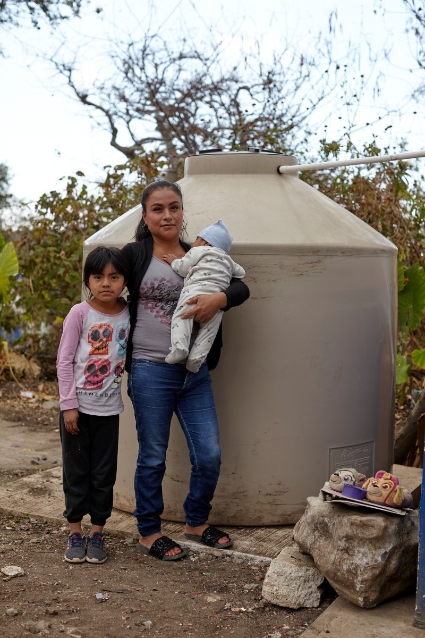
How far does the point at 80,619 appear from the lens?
2652mm

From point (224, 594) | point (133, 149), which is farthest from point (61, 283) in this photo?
point (224, 594)

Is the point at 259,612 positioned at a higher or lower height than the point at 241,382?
lower

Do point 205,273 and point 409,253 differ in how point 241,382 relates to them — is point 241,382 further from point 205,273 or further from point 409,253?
point 409,253

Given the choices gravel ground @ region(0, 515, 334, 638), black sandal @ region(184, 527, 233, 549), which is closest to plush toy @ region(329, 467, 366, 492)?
gravel ground @ region(0, 515, 334, 638)

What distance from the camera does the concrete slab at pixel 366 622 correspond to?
8.12 feet

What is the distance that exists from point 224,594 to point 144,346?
1.03 m

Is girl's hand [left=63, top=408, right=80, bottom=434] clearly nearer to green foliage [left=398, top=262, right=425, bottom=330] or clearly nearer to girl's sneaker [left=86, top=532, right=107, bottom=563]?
girl's sneaker [left=86, top=532, right=107, bottom=563]

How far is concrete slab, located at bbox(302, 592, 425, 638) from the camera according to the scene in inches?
97.4

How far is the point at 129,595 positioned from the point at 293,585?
614 millimetres

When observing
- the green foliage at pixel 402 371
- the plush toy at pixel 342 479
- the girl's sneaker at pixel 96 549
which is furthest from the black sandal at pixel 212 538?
the green foliage at pixel 402 371

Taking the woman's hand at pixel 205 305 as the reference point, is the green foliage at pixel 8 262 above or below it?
above

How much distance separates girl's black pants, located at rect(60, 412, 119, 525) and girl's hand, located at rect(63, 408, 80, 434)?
6 centimetres

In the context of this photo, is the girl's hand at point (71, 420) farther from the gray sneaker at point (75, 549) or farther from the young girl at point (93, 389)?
the gray sneaker at point (75, 549)

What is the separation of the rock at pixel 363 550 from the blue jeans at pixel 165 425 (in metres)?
0.62
